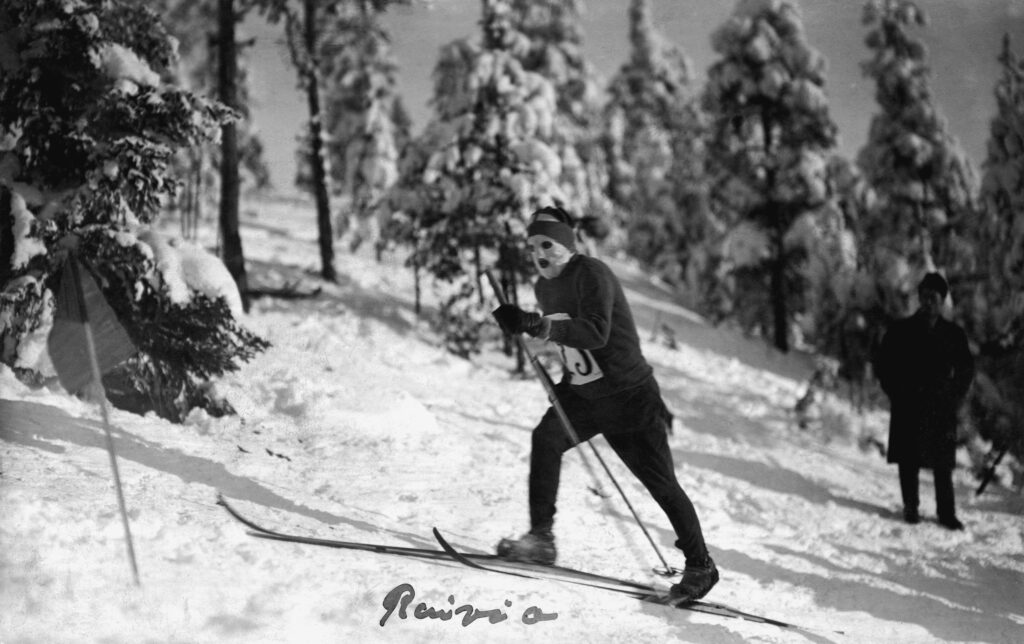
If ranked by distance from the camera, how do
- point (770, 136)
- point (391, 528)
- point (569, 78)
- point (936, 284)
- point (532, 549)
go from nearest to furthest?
point (532, 549)
point (391, 528)
point (936, 284)
point (770, 136)
point (569, 78)

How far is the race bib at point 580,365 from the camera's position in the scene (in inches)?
172

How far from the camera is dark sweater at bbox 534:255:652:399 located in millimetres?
4105

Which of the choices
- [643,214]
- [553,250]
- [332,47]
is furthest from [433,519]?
[643,214]

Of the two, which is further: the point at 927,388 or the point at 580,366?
the point at 927,388

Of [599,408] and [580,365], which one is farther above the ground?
[580,365]

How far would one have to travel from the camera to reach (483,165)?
12.8 meters

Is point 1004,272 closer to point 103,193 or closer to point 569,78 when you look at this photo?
point 103,193

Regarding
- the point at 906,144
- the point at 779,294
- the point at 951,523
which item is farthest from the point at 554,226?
the point at 779,294

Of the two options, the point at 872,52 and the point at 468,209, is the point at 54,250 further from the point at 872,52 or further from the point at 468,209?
the point at 872,52

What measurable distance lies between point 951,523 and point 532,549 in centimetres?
501

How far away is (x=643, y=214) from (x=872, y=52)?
608 inches

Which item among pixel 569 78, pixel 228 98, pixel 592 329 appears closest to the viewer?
pixel 592 329
